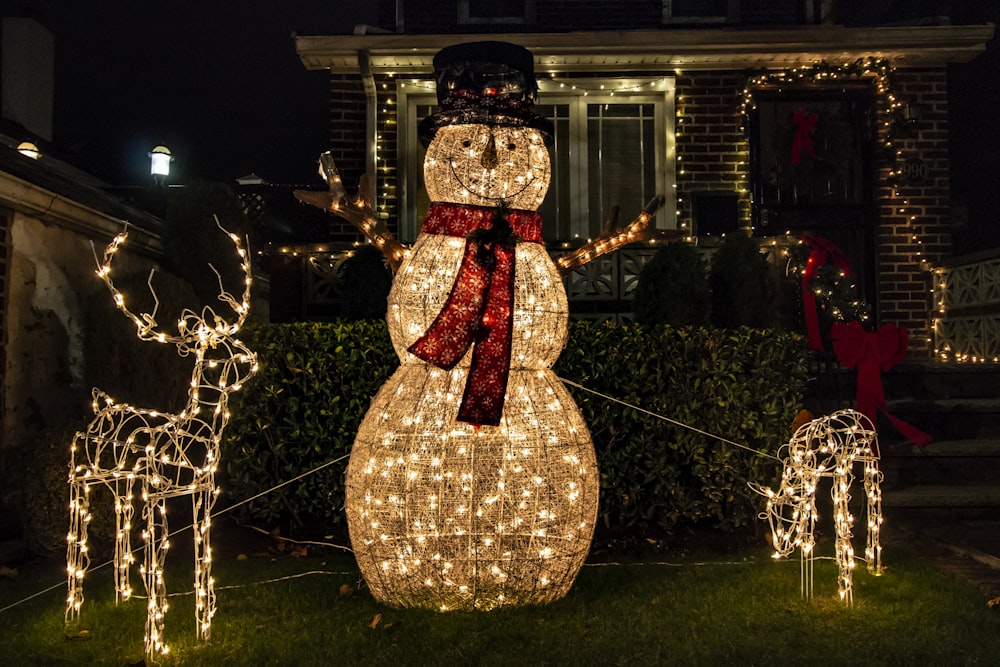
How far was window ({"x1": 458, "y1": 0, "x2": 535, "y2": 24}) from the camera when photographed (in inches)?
447

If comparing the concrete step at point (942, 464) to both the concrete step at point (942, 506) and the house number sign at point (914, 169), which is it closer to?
the concrete step at point (942, 506)

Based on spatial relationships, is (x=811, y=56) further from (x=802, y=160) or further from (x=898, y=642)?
(x=898, y=642)

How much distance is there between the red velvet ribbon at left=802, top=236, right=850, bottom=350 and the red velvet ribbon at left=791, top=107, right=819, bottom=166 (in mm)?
2154

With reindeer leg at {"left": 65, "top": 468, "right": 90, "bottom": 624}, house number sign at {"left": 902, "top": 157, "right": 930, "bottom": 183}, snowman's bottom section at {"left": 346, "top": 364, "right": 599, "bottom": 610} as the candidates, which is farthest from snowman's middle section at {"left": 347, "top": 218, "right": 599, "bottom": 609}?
house number sign at {"left": 902, "top": 157, "right": 930, "bottom": 183}

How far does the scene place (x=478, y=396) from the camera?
143 inches

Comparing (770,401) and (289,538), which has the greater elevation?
(770,401)

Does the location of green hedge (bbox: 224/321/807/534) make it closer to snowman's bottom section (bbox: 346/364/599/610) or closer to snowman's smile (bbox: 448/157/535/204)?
snowman's bottom section (bbox: 346/364/599/610)

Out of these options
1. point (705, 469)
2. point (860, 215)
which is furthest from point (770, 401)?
point (860, 215)

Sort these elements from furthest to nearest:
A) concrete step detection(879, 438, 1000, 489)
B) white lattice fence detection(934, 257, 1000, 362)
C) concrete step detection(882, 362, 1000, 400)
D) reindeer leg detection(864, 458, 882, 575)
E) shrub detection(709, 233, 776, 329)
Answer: white lattice fence detection(934, 257, 1000, 362), concrete step detection(882, 362, 1000, 400), shrub detection(709, 233, 776, 329), concrete step detection(879, 438, 1000, 489), reindeer leg detection(864, 458, 882, 575)

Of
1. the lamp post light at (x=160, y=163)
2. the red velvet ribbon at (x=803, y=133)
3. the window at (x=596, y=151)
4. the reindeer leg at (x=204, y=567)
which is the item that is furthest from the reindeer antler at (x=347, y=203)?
the lamp post light at (x=160, y=163)

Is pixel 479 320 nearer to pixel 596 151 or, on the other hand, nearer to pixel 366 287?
pixel 366 287

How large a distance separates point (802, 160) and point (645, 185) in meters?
2.10

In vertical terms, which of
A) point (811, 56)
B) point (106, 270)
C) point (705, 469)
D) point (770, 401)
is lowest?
point (705, 469)

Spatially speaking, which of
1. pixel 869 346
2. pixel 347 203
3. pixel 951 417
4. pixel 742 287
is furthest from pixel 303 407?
pixel 951 417
